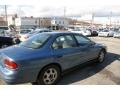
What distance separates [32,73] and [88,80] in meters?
1.89

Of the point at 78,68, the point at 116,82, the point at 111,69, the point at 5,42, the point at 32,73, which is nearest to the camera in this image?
the point at 32,73

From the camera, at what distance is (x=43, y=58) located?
5402mm

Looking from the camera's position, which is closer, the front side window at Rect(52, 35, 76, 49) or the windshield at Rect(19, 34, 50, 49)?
the windshield at Rect(19, 34, 50, 49)

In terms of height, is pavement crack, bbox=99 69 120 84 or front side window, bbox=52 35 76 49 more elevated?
front side window, bbox=52 35 76 49

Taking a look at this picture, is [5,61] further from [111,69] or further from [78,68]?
[111,69]

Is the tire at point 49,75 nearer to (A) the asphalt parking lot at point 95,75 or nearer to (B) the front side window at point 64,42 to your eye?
(A) the asphalt parking lot at point 95,75

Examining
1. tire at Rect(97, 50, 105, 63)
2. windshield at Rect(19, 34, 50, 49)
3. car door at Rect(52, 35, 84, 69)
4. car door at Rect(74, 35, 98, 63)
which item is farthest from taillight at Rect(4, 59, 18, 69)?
tire at Rect(97, 50, 105, 63)

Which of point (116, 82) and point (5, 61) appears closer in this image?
point (5, 61)

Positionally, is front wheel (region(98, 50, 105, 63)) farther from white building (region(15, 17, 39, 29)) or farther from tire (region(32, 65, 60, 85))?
white building (region(15, 17, 39, 29))

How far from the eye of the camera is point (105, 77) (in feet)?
21.0

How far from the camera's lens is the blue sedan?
5.05m

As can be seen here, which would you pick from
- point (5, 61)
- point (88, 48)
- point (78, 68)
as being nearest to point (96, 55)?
point (88, 48)

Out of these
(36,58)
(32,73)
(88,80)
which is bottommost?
(88,80)

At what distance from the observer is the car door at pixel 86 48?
680 centimetres
